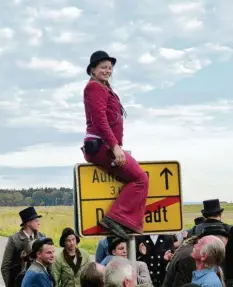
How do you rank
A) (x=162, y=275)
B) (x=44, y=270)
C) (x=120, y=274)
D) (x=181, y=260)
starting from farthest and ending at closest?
(x=162, y=275) < (x=44, y=270) < (x=181, y=260) < (x=120, y=274)

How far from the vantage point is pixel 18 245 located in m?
9.73

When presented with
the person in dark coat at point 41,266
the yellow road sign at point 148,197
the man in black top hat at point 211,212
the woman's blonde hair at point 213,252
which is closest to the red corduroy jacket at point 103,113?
the yellow road sign at point 148,197

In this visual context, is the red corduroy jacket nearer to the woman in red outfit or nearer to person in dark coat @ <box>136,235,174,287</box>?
the woman in red outfit

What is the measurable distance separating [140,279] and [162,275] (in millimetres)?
1703

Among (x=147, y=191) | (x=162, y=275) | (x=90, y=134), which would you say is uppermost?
(x=90, y=134)

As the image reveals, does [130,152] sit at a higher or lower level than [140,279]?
higher

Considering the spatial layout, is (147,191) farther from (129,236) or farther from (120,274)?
(120,274)

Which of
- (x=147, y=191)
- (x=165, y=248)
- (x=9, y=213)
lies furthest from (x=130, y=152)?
(x=9, y=213)

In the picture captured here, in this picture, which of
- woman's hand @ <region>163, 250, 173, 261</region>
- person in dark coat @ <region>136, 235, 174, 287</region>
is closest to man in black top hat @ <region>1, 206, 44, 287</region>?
person in dark coat @ <region>136, 235, 174, 287</region>

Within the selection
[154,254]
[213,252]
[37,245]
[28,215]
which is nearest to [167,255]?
[154,254]

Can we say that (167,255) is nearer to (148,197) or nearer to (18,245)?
(18,245)

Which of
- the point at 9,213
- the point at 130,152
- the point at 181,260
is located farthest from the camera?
the point at 9,213

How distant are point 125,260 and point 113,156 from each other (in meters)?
0.80

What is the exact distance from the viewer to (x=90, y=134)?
19.1 feet
